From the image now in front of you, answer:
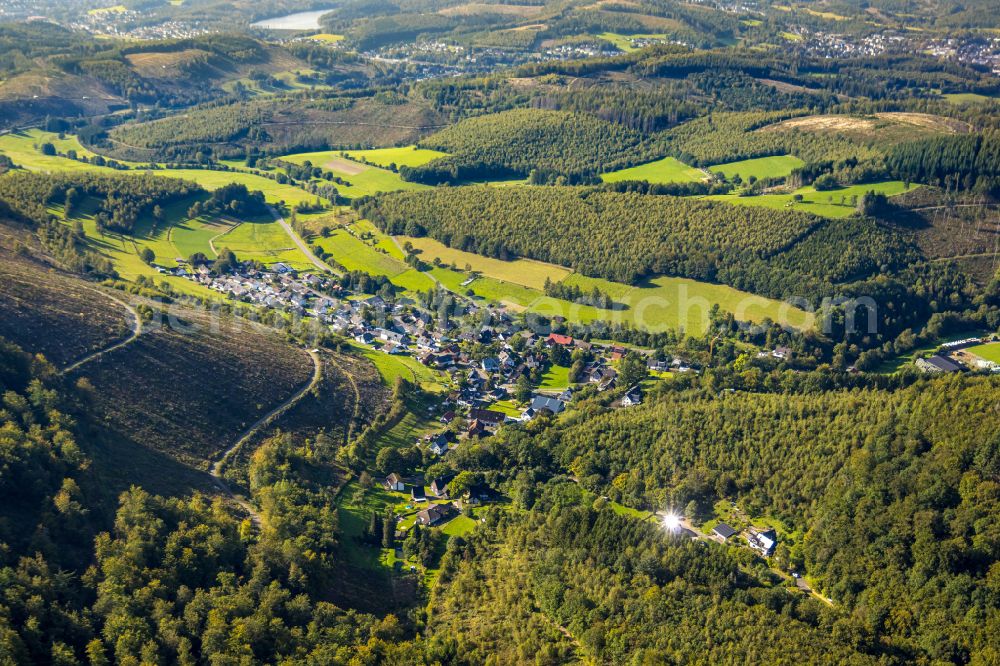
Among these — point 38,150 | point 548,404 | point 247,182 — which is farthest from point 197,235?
point 548,404

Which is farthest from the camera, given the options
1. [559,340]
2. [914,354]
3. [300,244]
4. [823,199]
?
[300,244]

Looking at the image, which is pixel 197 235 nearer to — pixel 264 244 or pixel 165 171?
pixel 264 244

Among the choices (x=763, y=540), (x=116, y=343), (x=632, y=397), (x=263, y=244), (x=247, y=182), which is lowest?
(x=263, y=244)

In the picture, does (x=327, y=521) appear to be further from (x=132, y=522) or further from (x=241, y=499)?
(x=132, y=522)

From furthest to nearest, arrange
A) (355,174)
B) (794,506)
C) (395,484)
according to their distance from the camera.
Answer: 1. (355,174)
2. (395,484)
3. (794,506)

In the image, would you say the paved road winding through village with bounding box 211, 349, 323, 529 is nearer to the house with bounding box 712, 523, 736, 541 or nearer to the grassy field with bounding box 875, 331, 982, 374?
the house with bounding box 712, 523, 736, 541

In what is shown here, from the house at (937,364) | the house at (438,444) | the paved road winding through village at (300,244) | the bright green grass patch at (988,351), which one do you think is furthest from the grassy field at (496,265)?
the bright green grass patch at (988,351)

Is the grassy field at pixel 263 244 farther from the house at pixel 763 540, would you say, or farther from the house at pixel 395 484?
the house at pixel 763 540
